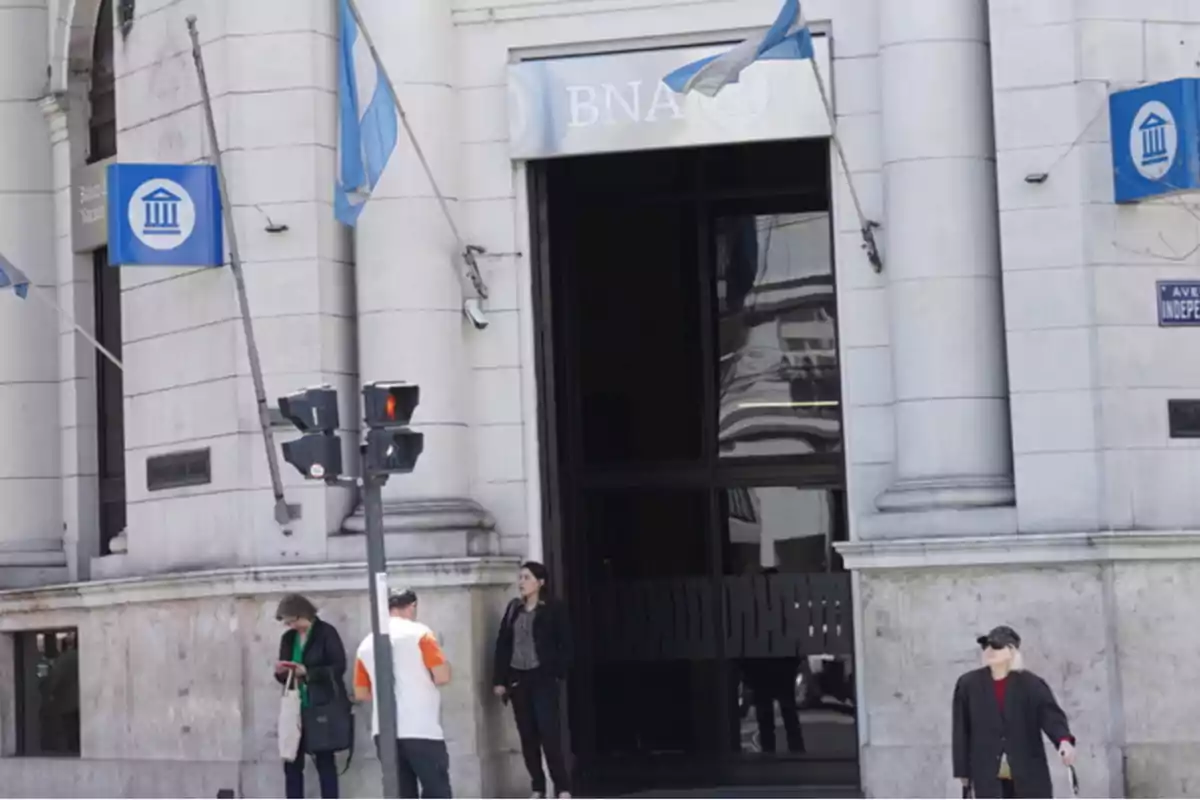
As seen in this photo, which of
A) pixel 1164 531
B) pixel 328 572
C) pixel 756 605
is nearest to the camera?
pixel 1164 531

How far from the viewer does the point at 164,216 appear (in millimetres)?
20297

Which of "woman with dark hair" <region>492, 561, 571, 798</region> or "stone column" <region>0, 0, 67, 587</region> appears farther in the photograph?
"stone column" <region>0, 0, 67, 587</region>

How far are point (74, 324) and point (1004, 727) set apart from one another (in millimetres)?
10464

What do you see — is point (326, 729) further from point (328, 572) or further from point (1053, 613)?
point (1053, 613)

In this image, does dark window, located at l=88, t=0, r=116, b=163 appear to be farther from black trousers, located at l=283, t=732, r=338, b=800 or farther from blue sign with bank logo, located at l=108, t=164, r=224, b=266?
black trousers, located at l=283, t=732, r=338, b=800

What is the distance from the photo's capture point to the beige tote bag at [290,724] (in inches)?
741

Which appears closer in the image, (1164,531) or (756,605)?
(1164,531)

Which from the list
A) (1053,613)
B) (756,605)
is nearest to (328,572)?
(756,605)

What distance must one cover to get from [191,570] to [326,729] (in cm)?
242

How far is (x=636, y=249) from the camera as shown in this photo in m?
23.4

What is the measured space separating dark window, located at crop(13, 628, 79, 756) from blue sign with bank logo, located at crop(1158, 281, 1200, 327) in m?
10.2

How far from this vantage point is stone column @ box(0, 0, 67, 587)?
23.1 m

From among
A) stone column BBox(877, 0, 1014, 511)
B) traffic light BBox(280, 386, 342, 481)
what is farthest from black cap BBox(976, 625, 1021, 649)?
traffic light BBox(280, 386, 342, 481)

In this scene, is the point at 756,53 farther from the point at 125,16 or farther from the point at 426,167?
the point at 125,16
